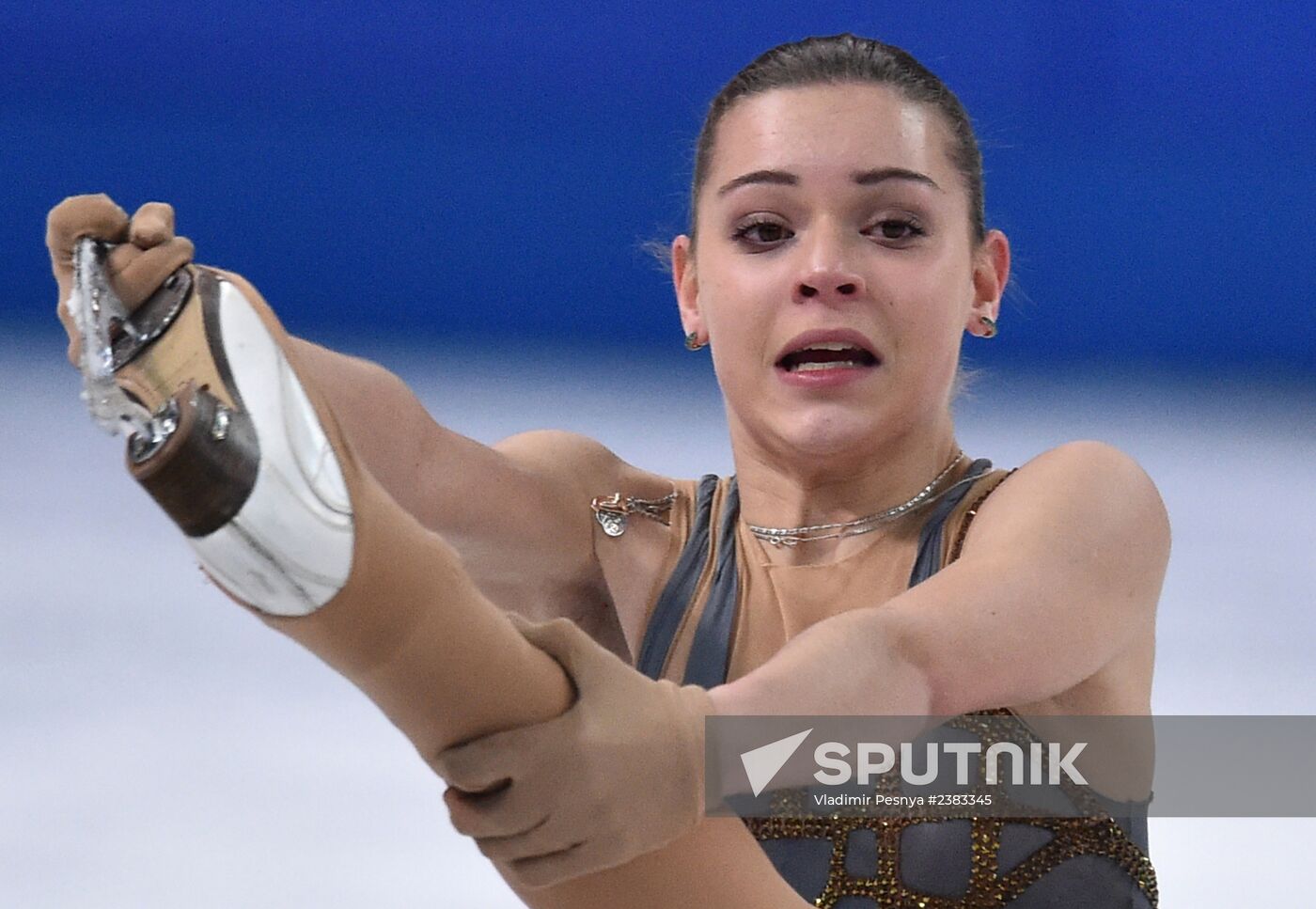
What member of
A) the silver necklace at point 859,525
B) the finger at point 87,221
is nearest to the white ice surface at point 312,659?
the silver necklace at point 859,525

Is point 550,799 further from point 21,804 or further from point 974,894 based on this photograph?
point 21,804

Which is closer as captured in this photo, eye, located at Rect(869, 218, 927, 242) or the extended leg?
the extended leg

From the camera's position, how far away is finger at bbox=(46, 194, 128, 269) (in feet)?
3.23

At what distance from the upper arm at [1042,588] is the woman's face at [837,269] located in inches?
5.0

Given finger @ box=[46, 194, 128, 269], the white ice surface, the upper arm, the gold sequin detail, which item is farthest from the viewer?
the white ice surface

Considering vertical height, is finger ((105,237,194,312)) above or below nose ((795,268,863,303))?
below

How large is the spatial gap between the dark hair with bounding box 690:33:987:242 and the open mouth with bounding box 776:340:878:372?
0.17 metres

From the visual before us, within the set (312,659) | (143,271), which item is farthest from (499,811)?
(312,659)

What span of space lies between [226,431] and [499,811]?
0.25 meters

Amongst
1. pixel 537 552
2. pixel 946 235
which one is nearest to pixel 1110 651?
pixel 946 235

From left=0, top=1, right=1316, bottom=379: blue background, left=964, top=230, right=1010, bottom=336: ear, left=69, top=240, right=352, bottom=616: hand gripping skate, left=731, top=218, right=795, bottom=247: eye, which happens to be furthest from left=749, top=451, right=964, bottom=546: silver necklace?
left=0, top=1, right=1316, bottom=379: blue background

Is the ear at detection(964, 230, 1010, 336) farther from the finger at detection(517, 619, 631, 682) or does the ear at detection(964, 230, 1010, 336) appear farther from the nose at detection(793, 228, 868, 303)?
the finger at detection(517, 619, 631, 682)

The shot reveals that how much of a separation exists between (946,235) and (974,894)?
49cm

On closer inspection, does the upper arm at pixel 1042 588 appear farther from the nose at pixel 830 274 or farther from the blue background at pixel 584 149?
the blue background at pixel 584 149
